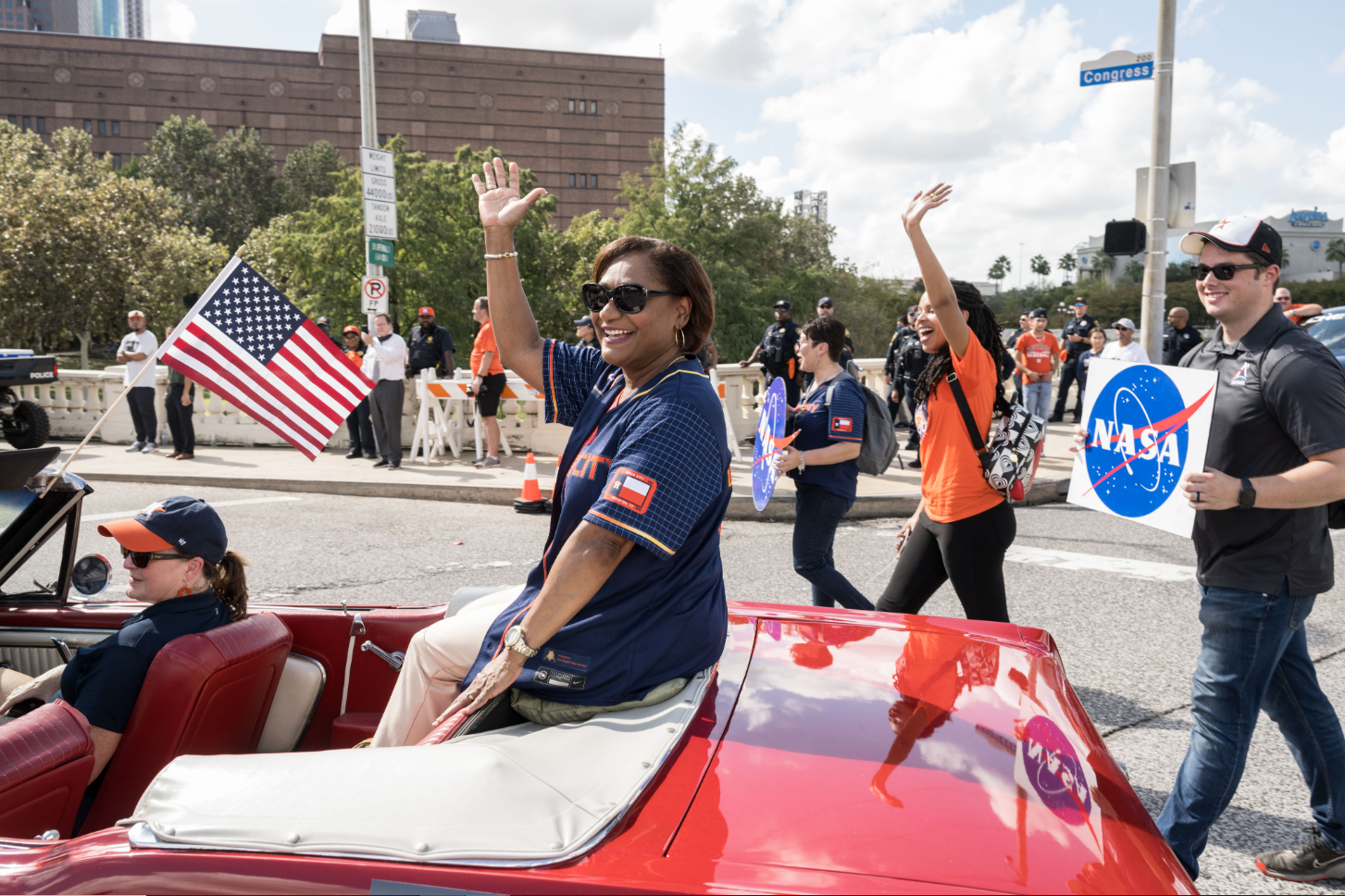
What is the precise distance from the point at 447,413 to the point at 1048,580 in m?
8.33

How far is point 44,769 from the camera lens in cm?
220

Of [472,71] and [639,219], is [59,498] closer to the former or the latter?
[639,219]

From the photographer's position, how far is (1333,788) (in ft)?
9.39

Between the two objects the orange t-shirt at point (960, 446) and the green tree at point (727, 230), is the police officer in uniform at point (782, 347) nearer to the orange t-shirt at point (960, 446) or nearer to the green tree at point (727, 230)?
the orange t-shirt at point (960, 446)

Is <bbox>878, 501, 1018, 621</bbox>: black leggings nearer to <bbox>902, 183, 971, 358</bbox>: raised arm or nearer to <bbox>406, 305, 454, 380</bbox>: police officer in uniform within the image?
<bbox>902, 183, 971, 358</bbox>: raised arm

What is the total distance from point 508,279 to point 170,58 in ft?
335

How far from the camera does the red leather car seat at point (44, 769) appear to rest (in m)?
2.11

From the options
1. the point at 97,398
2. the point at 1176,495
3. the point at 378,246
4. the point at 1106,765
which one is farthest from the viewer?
the point at 97,398

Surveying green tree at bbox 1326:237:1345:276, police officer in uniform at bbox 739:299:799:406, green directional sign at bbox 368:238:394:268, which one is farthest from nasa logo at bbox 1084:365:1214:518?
green tree at bbox 1326:237:1345:276

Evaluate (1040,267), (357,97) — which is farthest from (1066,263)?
(357,97)

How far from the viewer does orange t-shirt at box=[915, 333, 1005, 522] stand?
3688 mm

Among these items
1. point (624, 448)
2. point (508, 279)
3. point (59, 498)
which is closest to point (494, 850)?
point (624, 448)

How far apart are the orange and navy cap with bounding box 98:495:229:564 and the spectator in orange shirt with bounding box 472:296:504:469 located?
852 cm

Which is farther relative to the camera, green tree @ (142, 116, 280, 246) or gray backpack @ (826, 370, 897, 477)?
green tree @ (142, 116, 280, 246)
